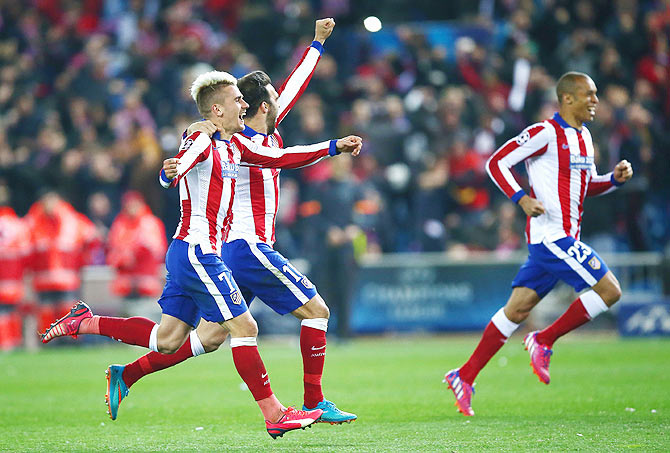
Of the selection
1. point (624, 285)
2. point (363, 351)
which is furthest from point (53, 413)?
point (624, 285)

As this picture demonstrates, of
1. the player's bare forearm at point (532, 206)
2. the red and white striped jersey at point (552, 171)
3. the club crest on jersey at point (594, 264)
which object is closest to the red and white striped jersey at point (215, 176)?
the player's bare forearm at point (532, 206)

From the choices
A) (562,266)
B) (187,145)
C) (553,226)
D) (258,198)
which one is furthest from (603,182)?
(187,145)

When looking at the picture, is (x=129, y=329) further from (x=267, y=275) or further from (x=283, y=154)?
(x=283, y=154)

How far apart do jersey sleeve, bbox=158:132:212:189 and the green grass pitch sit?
1.59 m

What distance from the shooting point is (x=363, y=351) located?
14.5m

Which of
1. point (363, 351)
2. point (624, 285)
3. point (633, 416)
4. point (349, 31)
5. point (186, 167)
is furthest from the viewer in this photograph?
point (349, 31)

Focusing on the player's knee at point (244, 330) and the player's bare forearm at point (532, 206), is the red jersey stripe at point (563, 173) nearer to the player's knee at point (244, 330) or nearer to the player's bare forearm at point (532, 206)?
the player's bare forearm at point (532, 206)

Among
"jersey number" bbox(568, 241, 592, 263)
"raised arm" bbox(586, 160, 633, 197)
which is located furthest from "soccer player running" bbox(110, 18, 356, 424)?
"raised arm" bbox(586, 160, 633, 197)

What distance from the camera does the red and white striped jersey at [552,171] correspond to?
27.8 ft

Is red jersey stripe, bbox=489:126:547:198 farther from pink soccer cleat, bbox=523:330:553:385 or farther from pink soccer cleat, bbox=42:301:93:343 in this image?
pink soccer cleat, bbox=42:301:93:343

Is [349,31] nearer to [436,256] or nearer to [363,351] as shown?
[436,256]

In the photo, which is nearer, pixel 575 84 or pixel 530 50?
pixel 575 84

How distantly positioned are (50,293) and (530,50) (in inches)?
331

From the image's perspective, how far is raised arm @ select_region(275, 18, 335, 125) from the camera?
7.78 metres
